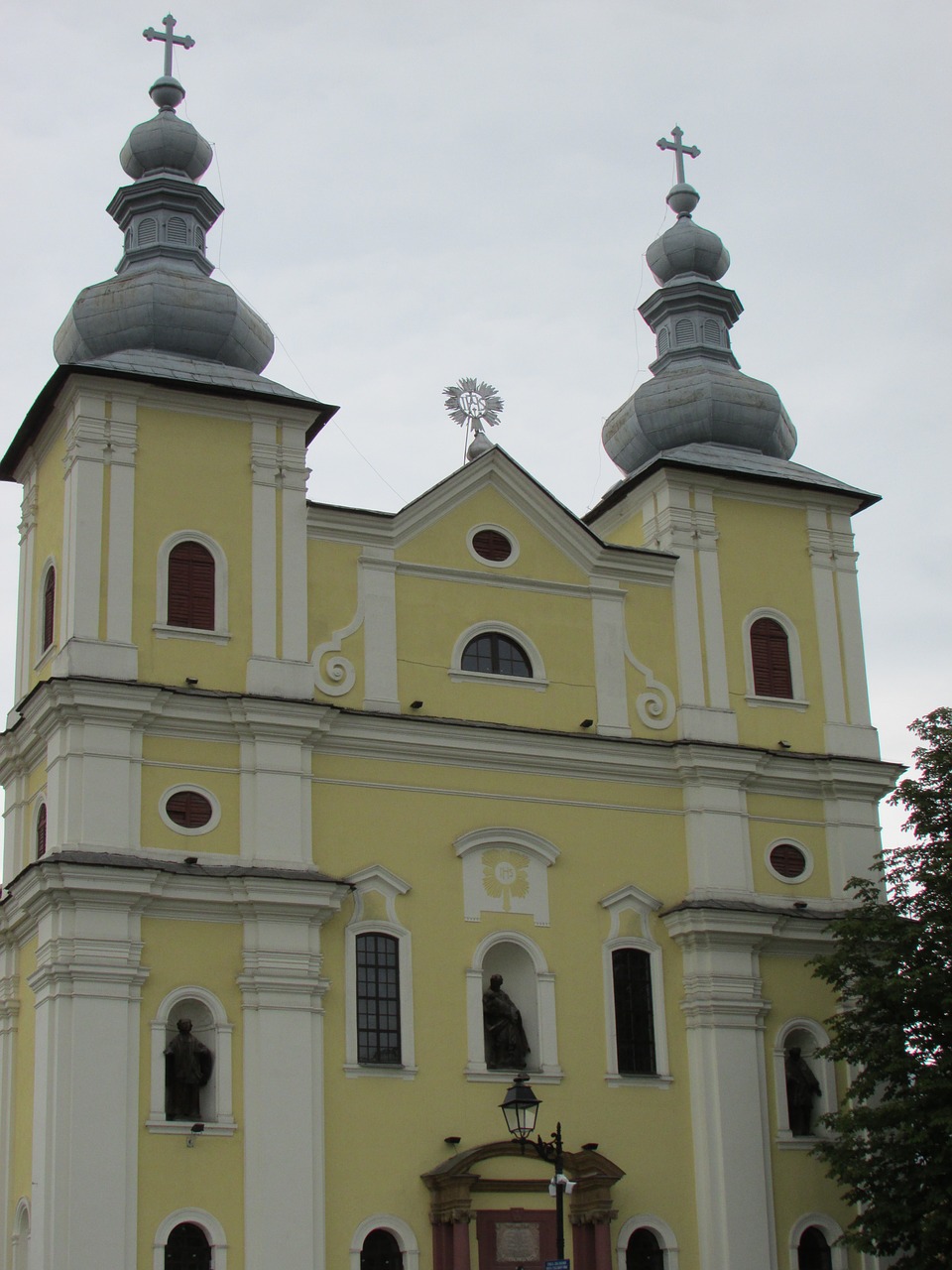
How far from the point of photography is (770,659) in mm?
27688

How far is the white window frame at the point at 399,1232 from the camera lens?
22.6 meters

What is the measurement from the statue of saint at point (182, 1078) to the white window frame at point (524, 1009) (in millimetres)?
3307

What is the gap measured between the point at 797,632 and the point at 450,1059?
8064 millimetres

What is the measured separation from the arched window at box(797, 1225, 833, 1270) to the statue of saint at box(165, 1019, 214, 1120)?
25.6 feet

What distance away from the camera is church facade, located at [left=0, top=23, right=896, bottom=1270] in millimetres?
22328

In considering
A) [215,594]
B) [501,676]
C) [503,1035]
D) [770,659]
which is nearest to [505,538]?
[501,676]

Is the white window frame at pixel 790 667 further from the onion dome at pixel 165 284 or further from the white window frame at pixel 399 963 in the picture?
the onion dome at pixel 165 284

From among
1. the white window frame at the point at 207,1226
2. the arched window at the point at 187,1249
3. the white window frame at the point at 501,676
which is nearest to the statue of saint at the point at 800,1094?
the white window frame at the point at 501,676

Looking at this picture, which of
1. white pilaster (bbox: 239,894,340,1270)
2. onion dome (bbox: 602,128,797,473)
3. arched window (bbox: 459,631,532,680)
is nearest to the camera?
white pilaster (bbox: 239,894,340,1270)

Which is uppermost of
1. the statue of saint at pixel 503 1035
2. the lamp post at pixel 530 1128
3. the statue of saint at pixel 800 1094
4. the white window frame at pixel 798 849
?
the white window frame at pixel 798 849

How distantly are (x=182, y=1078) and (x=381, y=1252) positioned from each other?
3.01 m

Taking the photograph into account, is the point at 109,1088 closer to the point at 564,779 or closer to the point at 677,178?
the point at 564,779

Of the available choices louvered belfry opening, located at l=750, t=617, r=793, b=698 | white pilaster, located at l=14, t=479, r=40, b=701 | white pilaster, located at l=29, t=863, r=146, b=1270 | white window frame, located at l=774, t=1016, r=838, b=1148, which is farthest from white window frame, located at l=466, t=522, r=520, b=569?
white window frame, located at l=774, t=1016, r=838, b=1148

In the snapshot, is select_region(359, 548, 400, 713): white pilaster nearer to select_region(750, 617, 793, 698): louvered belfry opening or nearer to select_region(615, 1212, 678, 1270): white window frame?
select_region(750, 617, 793, 698): louvered belfry opening
